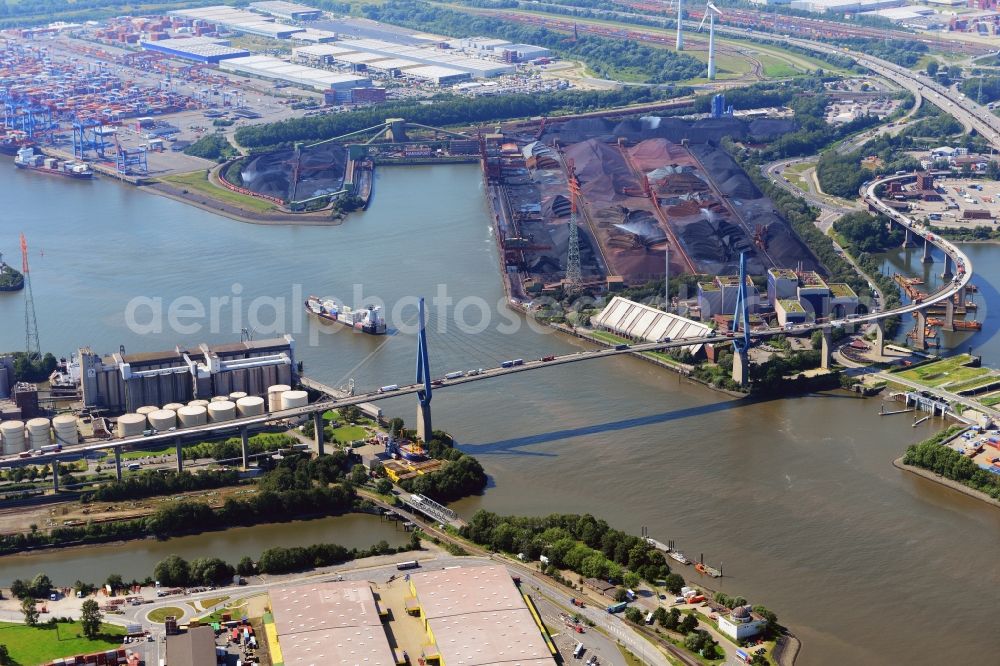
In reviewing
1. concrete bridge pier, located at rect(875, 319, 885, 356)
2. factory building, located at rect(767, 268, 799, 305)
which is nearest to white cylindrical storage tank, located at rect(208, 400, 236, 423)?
factory building, located at rect(767, 268, 799, 305)

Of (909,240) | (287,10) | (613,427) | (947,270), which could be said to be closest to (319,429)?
(613,427)

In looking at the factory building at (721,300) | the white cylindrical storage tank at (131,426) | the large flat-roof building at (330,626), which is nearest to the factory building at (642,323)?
the factory building at (721,300)

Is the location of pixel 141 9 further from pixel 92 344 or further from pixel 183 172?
pixel 92 344

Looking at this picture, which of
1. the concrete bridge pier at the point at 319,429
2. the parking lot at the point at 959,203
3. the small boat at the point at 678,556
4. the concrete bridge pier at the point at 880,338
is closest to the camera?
the small boat at the point at 678,556

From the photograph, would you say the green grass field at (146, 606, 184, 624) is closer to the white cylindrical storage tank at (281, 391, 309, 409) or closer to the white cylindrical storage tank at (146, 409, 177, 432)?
the white cylindrical storage tank at (146, 409, 177, 432)

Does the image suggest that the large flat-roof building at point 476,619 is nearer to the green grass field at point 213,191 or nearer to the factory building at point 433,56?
the green grass field at point 213,191

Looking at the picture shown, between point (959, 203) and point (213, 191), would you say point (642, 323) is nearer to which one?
point (959, 203)
